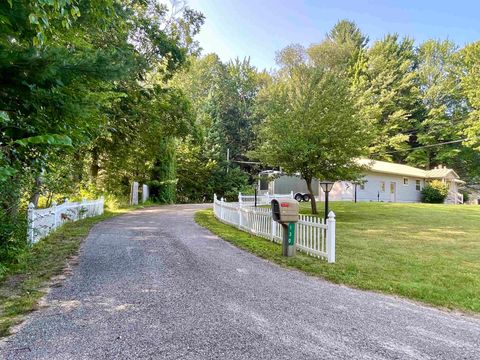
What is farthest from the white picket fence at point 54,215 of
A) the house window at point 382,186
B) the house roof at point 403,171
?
the house window at point 382,186

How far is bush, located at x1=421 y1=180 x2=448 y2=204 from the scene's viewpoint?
28.1 meters

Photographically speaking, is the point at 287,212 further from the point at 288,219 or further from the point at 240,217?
the point at 240,217

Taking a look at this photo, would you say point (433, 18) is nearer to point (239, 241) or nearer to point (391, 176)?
point (391, 176)

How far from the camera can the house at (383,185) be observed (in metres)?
25.5

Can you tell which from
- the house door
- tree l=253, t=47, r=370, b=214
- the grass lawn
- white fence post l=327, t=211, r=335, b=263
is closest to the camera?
the grass lawn

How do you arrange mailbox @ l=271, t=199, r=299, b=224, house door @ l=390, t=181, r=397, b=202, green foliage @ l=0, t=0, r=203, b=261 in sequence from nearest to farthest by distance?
green foliage @ l=0, t=0, r=203, b=261 < mailbox @ l=271, t=199, r=299, b=224 < house door @ l=390, t=181, r=397, b=202

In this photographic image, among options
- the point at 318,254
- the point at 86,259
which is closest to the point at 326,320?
the point at 318,254

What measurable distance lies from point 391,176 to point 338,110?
644 inches

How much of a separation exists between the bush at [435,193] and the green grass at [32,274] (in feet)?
92.3

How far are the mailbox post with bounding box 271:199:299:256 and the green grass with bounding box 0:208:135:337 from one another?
13.0ft

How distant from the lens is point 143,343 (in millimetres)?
2891

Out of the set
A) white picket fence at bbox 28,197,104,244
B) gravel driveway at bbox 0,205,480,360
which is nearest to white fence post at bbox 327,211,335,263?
gravel driveway at bbox 0,205,480,360

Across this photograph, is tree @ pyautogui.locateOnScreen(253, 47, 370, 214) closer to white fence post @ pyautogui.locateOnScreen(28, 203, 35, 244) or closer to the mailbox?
the mailbox

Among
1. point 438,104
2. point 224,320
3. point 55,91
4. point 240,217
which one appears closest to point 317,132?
point 240,217
